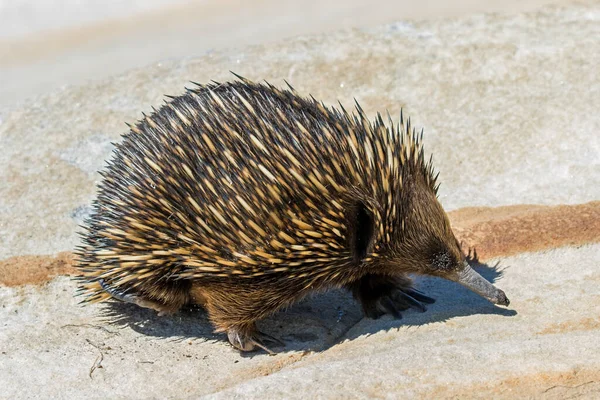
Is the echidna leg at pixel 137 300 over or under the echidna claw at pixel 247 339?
over

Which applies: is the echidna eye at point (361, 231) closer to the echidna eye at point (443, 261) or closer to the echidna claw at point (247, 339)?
the echidna eye at point (443, 261)

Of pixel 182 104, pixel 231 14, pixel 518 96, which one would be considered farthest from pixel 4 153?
pixel 231 14

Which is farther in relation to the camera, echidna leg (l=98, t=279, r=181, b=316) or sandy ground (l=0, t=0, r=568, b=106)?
sandy ground (l=0, t=0, r=568, b=106)

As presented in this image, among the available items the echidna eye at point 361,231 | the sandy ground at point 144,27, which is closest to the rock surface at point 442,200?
the echidna eye at point 361,231

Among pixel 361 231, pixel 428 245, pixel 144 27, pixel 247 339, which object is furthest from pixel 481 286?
pixel 144 27

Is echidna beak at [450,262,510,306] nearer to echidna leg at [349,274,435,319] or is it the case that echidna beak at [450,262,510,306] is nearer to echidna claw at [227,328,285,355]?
echidna leg at [349,274,435,319]

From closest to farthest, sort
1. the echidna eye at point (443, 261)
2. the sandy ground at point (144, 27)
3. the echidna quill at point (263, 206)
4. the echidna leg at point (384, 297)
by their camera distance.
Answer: the echidna quill at point (263, 206), the echidna eye at point (443, 261), the echidna leg at point (384, 297), the sandy ground at point (144, 27)

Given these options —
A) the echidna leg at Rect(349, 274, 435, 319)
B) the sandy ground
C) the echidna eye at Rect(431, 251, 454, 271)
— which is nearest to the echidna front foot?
the echidna leg at Rect(349, 274, 435, 319)
